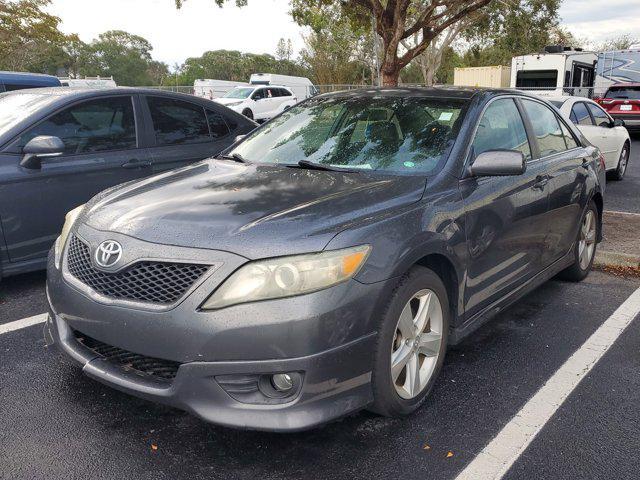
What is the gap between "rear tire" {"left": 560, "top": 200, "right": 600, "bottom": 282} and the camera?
493 cm

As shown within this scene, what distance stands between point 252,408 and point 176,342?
401mm

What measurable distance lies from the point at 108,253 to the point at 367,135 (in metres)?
1.77

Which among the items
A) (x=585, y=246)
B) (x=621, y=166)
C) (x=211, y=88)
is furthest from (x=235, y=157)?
(x=211, y=88)

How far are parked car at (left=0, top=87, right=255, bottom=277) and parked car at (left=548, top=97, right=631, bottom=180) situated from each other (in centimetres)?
599

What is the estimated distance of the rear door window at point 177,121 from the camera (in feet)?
18.1

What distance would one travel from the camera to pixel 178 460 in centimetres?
257

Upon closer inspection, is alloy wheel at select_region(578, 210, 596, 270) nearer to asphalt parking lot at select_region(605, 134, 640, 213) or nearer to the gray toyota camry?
the gray toyota camry

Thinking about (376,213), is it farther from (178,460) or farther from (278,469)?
(178,460)

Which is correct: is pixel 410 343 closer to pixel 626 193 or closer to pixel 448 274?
pixel 448 274

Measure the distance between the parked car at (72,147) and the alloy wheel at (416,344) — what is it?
10.3 feet

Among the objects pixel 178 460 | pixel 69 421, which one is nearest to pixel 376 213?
pixel 178 460

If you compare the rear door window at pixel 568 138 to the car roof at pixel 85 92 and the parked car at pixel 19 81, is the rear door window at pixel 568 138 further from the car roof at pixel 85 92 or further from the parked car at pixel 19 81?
the parked car at pixel 19 81

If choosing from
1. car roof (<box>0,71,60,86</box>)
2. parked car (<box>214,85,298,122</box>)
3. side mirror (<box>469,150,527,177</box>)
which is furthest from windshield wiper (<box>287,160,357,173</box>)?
parked car (<box>214,85,298,122</box>)

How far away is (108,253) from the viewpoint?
8.61 ft
